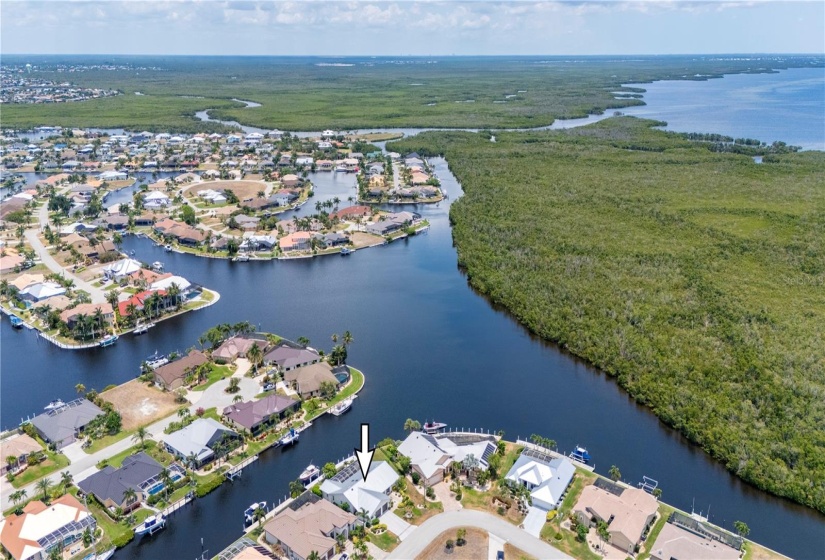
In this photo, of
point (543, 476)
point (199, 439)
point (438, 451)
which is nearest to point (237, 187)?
point (199, 439)

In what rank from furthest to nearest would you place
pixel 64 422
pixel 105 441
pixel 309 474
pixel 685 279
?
pixel 685 279, pixel 64 422, pixel 105 441, pixel 309 474

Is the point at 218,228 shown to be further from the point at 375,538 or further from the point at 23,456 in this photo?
the point at 375,538

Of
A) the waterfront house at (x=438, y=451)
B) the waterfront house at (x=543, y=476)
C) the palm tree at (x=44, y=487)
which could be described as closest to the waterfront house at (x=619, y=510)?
the waterfront house at (x=543, y=476)

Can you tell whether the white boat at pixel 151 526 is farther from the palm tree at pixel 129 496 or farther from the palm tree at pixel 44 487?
the palm tree at pixel 44 487

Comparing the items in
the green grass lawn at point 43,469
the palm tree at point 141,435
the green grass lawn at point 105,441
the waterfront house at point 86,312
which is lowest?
the green grass lawn at point 43,469

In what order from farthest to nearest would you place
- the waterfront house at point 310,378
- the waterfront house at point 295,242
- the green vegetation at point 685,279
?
the waterfront house at point 295,242, the waterfront house at point 310,378, the green vegetation at point 685,279

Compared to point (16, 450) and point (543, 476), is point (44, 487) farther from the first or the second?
point (543, 476)

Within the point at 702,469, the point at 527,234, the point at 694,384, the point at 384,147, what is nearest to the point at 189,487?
the point at 702,469

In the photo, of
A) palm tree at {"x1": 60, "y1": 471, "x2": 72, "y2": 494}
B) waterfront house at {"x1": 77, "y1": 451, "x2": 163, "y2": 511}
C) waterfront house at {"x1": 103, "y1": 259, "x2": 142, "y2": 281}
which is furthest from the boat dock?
waterfront house at {"x1": 103, "y1": 259, "x2": 142, "y2": 281}
